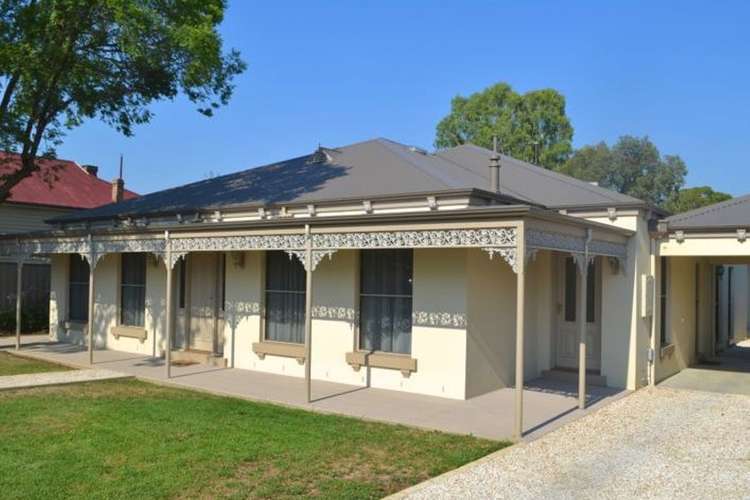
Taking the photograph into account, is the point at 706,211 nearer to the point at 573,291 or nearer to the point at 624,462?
the point at 573,291

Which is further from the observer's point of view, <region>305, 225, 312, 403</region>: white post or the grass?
<region>305, 225, 312, 403</region>: white post

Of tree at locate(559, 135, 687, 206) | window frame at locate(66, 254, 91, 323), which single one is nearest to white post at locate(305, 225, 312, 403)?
window frame at locate(66, 254, 91, 323)

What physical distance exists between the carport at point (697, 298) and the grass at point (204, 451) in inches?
240

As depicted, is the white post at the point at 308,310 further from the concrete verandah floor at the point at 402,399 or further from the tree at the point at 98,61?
the tree at the point at 98,61

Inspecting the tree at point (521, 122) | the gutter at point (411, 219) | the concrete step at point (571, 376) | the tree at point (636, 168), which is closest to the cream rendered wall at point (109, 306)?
the gutter at point (411, 219)

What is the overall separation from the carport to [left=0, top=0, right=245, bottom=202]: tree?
9447 millimetres

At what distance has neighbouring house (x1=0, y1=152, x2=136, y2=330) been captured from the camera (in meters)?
19.6

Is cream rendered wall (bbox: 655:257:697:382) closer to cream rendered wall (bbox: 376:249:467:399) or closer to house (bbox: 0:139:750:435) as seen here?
house (bbox: 0:139:750:435)

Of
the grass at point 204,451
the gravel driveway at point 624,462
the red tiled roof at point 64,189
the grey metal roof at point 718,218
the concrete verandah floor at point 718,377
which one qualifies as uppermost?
the red tiled roof at point 64,189

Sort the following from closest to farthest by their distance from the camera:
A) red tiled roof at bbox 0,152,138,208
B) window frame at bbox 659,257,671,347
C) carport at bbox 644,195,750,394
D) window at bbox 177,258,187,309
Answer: carport at bbox 644,195,750,394, window frame at bbox 659,257,671,347, window at bbox 177,258,187,309, red tiled roof at bbox 0,152,138,208

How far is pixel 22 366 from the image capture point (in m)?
12.3

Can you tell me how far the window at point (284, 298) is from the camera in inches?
455

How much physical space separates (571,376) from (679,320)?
3693 mm

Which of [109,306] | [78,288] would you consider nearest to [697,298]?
[109,306]
